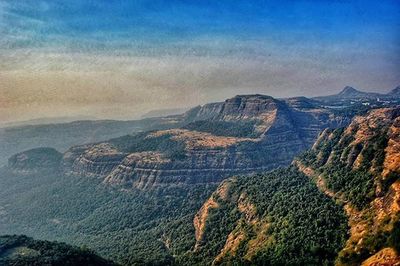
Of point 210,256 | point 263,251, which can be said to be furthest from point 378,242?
point 210,256

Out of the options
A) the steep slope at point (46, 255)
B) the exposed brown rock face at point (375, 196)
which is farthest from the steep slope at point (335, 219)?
the steep slope at point (46, 255)

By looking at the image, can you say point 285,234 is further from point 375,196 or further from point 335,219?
point 375,196

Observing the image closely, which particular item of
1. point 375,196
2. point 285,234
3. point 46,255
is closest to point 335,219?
point 375,196

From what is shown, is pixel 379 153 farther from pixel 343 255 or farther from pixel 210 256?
pixel 210 256

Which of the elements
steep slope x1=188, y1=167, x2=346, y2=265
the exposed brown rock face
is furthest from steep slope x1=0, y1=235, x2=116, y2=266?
the exposed brown rock face

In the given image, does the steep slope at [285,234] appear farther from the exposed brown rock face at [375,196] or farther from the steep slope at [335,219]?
the exposed brown rock face at [375,196]
